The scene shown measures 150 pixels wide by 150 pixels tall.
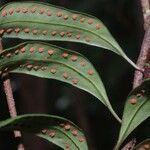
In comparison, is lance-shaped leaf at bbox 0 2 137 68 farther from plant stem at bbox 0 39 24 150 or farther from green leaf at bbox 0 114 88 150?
green leaf at bbox 0 114 88 150

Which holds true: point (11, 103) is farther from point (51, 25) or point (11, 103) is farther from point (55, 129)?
point (51, 25)

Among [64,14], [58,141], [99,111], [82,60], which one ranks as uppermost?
[99,111]

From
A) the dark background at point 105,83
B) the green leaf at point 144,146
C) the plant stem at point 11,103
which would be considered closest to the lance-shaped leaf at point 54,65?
the plant stem at point 11,103

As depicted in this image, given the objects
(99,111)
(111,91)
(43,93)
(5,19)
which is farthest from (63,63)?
(99,111)

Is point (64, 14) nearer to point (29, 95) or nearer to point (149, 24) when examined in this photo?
point (149, 24)

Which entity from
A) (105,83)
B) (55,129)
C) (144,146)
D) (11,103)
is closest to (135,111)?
(144,146)

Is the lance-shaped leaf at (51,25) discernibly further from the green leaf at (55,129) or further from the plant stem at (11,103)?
the green leaf at (55,129)
